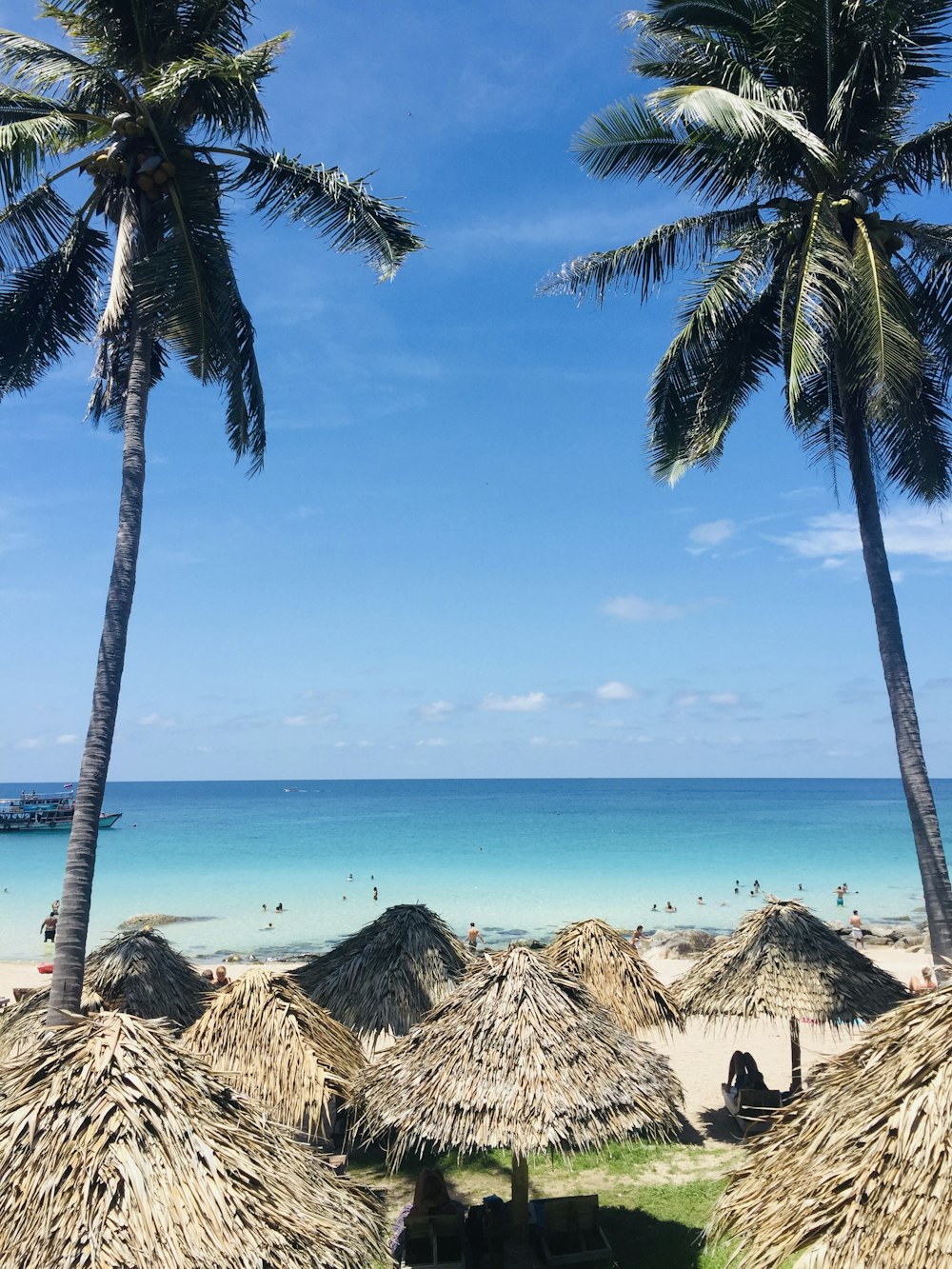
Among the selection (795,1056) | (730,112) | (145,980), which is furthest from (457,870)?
(730,112)

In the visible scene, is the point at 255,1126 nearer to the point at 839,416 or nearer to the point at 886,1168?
the point at 886,1168

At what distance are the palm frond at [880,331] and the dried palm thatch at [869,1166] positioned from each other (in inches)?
285

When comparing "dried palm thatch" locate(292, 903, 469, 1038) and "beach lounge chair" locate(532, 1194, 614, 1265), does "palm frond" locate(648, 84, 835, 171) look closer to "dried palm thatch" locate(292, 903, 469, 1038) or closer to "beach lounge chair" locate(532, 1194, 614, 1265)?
"dried palm thatch" locate(292, 903, 469, 1038)

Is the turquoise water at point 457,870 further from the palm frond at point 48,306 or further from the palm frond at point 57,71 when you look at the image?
the palm frond at point 57,71

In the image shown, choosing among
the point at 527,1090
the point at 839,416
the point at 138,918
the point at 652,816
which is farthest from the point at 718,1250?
the point at 652,816

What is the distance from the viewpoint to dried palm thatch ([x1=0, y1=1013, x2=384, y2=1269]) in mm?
4445

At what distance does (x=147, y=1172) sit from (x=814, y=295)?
10.4 m

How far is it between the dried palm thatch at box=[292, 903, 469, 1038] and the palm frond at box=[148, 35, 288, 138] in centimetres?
1027

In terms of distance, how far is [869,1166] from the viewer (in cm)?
421

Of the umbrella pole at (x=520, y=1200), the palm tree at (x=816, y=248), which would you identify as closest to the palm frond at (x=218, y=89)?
the palm tree at (x=816, y=248)

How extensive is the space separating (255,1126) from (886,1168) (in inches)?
141

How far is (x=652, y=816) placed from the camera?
324ft

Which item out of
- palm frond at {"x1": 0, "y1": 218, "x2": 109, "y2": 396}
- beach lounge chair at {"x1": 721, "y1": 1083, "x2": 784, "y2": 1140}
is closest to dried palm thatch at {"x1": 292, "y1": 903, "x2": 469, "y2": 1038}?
beach lounge chair at {"x1": 721, "y1": 1083, "x2": 784, "y2": 1140}

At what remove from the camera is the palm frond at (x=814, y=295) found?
9.86 metres
